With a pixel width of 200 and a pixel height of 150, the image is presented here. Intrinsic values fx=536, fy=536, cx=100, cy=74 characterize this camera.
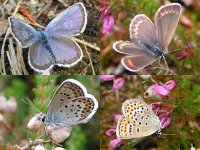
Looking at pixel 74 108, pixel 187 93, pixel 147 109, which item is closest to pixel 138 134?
pixel 147 109

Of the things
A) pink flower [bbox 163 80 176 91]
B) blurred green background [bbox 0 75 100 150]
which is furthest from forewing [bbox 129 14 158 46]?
blurred green background [bbox 0 75 100 150]

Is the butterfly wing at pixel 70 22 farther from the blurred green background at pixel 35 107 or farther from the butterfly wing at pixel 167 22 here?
the butterfly wing at pixel 167 22

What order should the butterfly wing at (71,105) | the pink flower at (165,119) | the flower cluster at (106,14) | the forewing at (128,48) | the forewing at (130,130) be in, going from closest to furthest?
the butterfly wing at (71,105), the forewing at (130,130), the pink flower at (165,119), the forewing at (128,48), the flower cluster at (106,14)

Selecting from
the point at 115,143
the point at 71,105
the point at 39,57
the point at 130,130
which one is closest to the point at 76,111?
the point at 71,105

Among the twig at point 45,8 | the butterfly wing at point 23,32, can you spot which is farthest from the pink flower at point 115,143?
the twig at point 45,8

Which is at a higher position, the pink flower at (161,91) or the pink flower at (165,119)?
the pink flower at (161,91)

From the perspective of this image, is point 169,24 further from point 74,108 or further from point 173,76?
point 74,108
